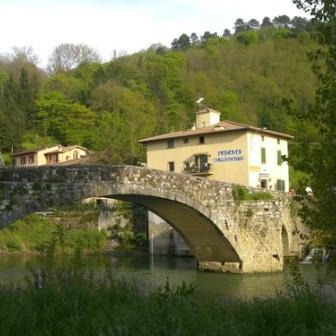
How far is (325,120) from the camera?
666 cm

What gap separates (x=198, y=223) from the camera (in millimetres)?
25562

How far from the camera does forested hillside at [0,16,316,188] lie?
182ft

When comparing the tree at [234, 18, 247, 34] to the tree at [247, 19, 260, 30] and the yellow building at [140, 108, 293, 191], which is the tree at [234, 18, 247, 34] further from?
the yellow building at [140, 108, 293, 191]

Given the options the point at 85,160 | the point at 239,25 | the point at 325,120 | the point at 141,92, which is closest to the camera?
the point at 325,120

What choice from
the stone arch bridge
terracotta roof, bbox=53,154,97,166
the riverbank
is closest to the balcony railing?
the stone arch bridge

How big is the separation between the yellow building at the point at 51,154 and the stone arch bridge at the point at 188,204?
89.7 feet

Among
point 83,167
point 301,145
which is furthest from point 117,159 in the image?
point 301,145

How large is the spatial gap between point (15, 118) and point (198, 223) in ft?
123

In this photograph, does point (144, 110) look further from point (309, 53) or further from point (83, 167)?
point (309, 53)

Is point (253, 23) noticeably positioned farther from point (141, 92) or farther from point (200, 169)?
point (200, 169)

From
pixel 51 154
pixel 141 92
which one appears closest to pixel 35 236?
pixel 51 154

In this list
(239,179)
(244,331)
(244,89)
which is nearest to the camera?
(244,331)

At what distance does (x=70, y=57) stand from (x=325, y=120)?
Answer: 71.0 m

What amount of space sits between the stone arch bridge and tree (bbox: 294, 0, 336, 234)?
1264 centimetres
